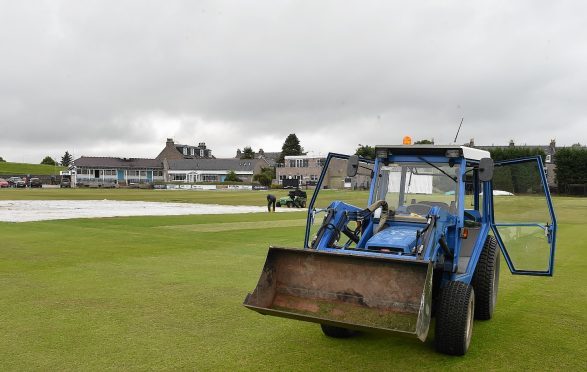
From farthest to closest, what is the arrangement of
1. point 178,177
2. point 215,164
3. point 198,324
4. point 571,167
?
point 178,177 → point 215,164 → point 571,167 → point 198,324

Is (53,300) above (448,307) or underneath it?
underneath

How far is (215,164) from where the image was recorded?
417 ft

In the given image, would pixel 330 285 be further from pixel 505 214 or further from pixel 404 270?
pixel 505 214

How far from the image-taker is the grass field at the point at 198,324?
19.6ft

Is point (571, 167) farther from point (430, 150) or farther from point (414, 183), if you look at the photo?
point (430, 150)

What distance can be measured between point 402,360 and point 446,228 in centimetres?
174

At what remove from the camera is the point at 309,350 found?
6348 millimetres

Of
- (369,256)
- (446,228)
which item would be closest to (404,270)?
(369,256)

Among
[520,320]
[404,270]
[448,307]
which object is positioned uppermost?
[404,270]

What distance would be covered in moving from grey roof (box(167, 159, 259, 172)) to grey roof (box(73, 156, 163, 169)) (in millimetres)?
5645

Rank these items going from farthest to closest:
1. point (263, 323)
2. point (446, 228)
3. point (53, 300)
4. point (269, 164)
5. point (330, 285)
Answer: point (269, 164), point (53, 300), point (263, 323), point (446, 228), point (330, 285)

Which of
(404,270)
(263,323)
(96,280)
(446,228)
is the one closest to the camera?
(404,270)

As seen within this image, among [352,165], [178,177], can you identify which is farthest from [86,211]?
[178,177]

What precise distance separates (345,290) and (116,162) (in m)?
127
